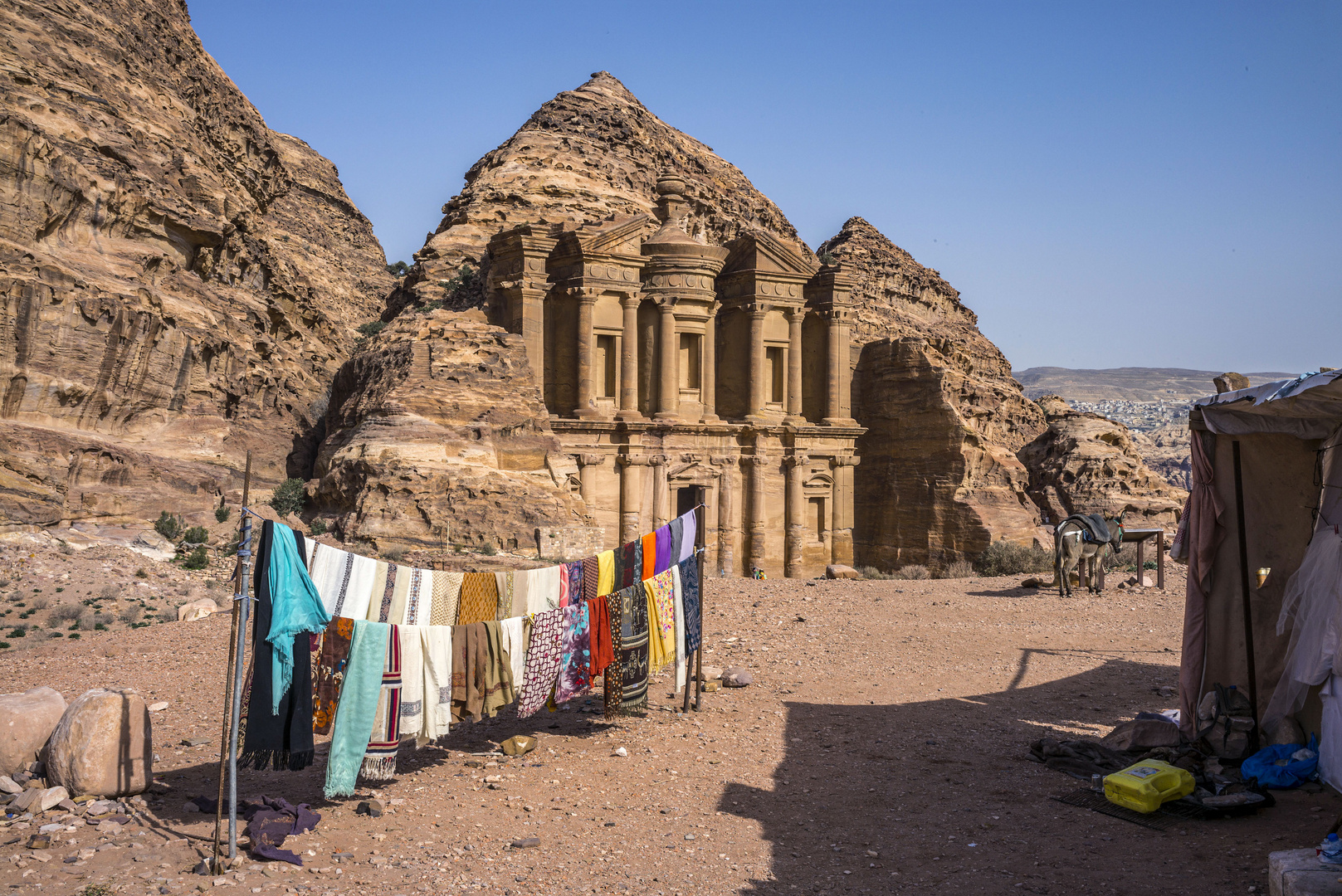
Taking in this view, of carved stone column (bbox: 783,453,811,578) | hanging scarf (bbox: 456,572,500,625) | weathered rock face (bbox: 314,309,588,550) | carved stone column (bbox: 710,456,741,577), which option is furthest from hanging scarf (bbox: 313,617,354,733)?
carved stone column (bbox: 783,453,811,578)

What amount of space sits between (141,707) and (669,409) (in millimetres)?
25081

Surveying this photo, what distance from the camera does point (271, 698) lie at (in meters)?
7.56

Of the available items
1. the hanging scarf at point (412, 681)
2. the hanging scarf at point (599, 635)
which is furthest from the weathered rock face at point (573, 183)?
the hanging scarf at point (412, 681)

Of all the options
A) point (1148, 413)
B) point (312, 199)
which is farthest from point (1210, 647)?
point (1148, 413)

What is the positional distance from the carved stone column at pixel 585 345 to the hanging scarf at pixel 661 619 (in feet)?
68.7

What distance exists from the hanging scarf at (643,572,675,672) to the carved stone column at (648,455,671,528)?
21.0 metres

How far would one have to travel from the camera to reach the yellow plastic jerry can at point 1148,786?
780 centimetres

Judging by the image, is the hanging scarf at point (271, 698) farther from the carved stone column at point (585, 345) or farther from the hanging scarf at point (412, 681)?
the carved stone column at point (585, 345)

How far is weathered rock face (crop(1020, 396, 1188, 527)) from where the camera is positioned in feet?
114

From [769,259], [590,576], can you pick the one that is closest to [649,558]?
[590,576]

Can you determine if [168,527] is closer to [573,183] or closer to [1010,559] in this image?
[573,183]

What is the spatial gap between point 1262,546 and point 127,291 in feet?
73.4

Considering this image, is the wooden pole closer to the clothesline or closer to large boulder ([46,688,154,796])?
the clothesline

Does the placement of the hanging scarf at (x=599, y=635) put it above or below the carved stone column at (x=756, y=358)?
below
